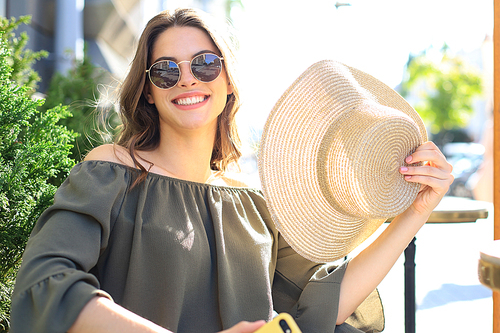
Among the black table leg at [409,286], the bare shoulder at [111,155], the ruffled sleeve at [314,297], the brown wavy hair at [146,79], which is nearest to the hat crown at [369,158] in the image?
the ruffled sleeve at [314,297]

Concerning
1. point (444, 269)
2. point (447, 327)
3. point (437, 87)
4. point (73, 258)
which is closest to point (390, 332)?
point (447, 327)

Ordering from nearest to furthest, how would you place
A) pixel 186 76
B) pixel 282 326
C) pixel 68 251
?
1. pixel 282 326
2. pixel 68 251
3. pixel 186 76

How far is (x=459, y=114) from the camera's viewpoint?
1178 inches

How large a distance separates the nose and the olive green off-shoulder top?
0.40 meters

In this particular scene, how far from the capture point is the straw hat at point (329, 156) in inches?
64.0

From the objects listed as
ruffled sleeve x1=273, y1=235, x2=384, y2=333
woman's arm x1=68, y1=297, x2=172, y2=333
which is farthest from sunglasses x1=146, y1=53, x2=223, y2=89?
woman's arm x1=68, y1=297, x2=172, y2=333

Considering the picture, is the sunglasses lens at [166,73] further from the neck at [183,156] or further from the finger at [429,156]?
the finger at [429,156]

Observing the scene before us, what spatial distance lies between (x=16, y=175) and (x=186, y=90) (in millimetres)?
771

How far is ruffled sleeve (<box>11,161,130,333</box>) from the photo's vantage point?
3.89 feet

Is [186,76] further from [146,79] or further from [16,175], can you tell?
[16,175]

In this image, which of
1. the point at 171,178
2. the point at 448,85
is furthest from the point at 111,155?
the point at 448,85

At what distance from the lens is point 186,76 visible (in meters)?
1.87

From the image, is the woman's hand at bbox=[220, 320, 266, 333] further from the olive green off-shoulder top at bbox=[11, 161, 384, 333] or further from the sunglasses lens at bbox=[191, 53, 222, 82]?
the sunglasses lens at bbox=[191, 53, 222, 82]

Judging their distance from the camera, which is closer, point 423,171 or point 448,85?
point 423,171
